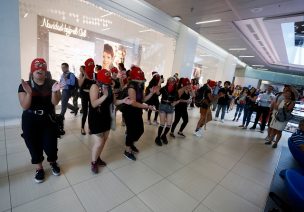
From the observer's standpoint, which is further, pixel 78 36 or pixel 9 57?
pixel 78 36

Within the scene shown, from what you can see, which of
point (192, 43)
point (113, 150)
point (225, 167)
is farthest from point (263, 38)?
point (113, 150)

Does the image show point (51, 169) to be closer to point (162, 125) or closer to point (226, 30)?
point (162, 125)

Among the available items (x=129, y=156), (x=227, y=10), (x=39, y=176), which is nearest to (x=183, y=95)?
(x=129, y=156)

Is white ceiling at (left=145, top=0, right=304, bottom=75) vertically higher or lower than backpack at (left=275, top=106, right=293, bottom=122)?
higher

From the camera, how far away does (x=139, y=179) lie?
2387 millimetres

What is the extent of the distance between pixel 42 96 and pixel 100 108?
26.0 inches

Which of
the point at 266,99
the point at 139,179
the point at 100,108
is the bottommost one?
the point at 139,179

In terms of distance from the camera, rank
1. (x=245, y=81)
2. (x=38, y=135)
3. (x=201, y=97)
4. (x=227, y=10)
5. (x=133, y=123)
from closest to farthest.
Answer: (x=38, y=135)
(x=133, y=123)
(x=201, y=97)
(x=227, y=10)
(x=245, y=81)

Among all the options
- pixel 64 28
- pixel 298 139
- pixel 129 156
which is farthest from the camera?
pixel 64 28

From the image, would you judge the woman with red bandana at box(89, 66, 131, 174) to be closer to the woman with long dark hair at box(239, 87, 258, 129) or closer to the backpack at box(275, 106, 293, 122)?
the backpack at box(275, 106, 293, 122)

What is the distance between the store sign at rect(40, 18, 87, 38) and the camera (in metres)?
4.44

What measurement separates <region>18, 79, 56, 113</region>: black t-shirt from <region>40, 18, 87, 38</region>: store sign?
11.7 feet

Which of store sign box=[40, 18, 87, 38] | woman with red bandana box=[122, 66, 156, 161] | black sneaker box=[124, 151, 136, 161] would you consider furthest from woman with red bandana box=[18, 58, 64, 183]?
store sign box=[40, 18, 87, 38]

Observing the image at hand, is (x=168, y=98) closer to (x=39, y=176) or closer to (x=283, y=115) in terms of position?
(x=39, y=176)
